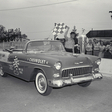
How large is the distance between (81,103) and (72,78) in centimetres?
66

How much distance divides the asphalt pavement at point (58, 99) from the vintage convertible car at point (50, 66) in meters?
0.28

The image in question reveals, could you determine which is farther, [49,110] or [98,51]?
[98,51]

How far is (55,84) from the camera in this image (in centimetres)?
389

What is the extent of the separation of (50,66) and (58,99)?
81 centimetres

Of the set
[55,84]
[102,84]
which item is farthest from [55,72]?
[102,84]

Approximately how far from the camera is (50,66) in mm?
4016

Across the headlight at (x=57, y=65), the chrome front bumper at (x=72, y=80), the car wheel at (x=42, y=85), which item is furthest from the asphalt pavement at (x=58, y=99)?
the headlight at (x=57, y=65)

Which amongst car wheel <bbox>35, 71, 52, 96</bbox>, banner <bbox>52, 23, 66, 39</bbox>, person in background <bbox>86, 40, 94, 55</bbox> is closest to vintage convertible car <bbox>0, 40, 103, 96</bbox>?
car wheel <bbox>35, 71, 52, 96</bbox>

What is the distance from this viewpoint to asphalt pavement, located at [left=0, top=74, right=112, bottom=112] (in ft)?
11.3

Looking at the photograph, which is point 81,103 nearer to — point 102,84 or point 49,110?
point 49,110

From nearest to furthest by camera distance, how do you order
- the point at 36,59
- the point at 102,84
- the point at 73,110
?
the point at 73,110 < the point at 36,59 < the point at 102,84

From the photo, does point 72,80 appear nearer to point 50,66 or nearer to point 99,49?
point 50,66

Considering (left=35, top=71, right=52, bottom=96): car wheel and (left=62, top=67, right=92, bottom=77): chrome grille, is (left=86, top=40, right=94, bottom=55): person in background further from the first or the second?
(left=35, top=71, right=52, bottom=96): car wheel

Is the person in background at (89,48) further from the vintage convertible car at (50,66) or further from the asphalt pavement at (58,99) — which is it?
the asphalt pavement at (58,99)
